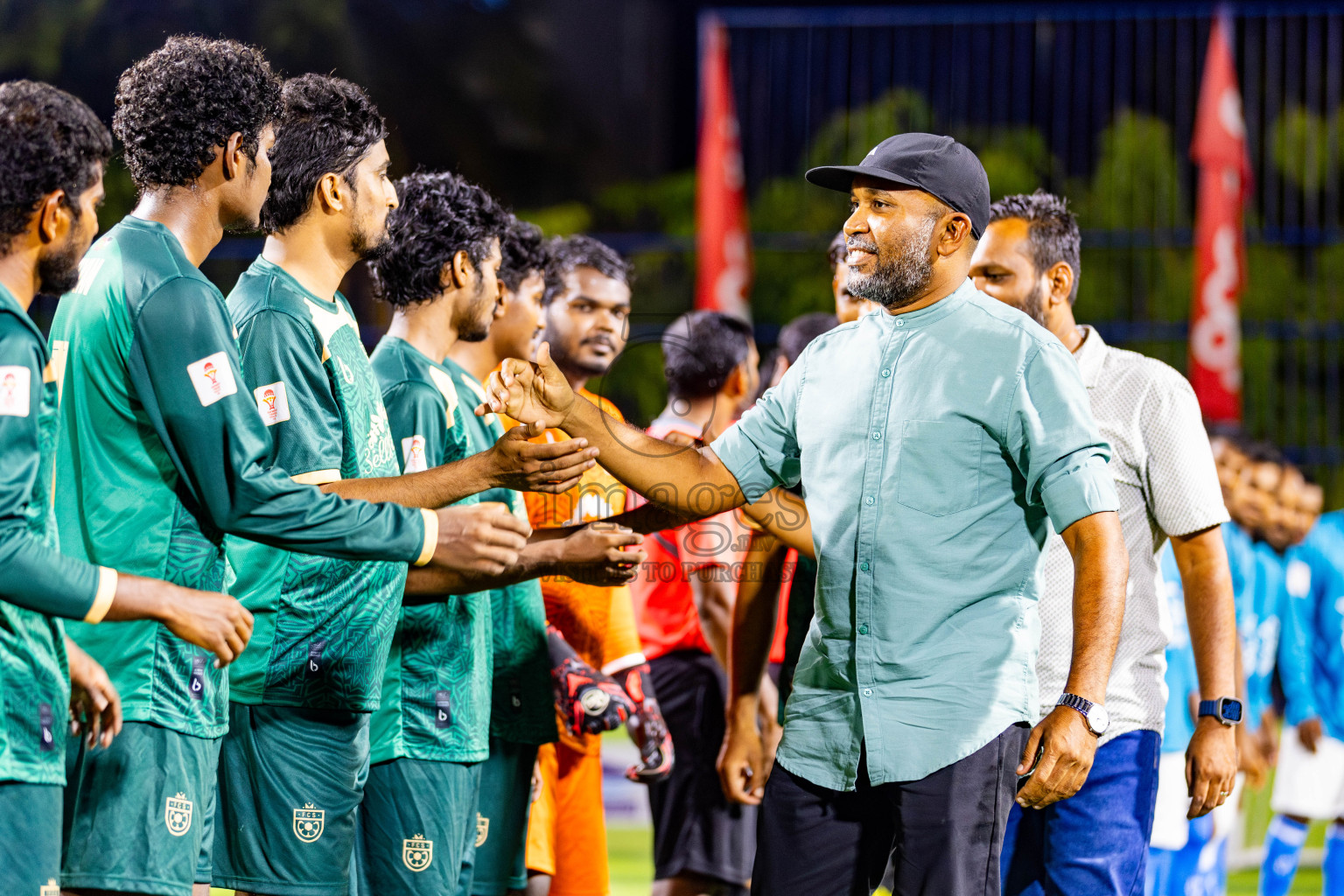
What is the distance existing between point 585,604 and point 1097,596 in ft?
6.75

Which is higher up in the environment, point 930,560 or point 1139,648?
point 930,560

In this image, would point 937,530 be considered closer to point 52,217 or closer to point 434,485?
point 434,485

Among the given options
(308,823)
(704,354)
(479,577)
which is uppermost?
(704,354)

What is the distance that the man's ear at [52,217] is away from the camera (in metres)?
2.23

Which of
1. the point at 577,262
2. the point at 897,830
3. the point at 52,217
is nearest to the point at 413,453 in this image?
the point at 52,217

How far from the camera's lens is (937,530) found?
8.70 feet

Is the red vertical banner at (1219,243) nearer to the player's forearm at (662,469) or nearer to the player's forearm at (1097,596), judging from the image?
the player's forearm at (662,469)

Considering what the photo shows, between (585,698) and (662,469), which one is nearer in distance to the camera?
(662,469)

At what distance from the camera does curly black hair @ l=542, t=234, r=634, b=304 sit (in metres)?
5.02

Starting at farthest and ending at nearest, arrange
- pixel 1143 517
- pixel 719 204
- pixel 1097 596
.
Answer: pixel 719 204 → pixel 1143 517 → pixel 1097 596

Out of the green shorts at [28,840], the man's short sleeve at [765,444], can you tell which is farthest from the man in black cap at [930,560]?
the green shorts at [28,840]

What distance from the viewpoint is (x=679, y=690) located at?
473cm

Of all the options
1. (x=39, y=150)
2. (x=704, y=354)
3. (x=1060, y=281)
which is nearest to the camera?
(x=39, y=150)

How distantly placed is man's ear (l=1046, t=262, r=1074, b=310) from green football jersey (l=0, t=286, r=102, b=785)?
2.58 m
